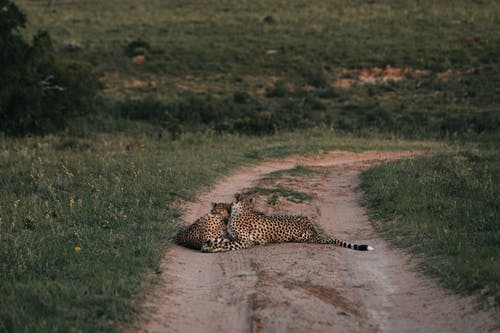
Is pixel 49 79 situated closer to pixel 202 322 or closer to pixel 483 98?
pixel 483 98

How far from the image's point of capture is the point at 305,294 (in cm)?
758

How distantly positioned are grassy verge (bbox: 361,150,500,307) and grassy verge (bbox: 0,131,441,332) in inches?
114

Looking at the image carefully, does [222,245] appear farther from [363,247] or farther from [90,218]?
[90,218]

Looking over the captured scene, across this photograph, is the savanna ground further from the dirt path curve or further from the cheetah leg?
the cheetah leg

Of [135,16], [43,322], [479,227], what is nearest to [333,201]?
[479,227]

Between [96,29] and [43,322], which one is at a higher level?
[96,29]

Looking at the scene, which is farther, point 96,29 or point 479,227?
point 96,29

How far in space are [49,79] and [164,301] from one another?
17.6 m

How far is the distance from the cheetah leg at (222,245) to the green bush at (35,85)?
43.9 feet

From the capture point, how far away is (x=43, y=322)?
631 centimetres

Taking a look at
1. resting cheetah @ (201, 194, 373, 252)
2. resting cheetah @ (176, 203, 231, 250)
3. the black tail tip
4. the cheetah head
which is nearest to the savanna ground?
resting cheetah @ (176, 203, 231, 250)

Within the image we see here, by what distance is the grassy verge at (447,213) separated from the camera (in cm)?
795

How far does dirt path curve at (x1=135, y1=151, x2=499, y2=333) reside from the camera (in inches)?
269

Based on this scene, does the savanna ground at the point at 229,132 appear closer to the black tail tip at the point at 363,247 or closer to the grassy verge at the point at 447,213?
the grassy verge at the point at 447,213
